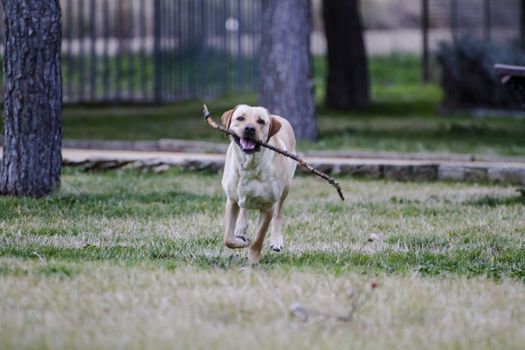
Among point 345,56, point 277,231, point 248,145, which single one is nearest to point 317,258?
point 277,231

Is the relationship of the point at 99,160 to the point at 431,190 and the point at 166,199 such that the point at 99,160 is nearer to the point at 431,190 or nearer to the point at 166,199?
the point at 166,199

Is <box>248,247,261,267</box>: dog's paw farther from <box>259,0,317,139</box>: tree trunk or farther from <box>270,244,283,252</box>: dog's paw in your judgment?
<box>259,0,317,139</box>: tree trunk

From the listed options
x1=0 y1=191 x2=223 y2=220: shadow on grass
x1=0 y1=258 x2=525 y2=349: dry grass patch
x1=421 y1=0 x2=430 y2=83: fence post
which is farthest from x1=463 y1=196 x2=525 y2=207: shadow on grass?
x1=421 y1=0 x2=430 y2=83: fence post

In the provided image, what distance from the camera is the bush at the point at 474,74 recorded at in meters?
18.3

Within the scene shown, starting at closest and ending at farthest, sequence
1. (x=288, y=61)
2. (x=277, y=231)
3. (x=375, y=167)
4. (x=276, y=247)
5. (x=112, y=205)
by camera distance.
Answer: (x=276, y=247)
(x=277, y=231)
(x=112, y=205)
(x=375, y=167)
(x=288, y=61)

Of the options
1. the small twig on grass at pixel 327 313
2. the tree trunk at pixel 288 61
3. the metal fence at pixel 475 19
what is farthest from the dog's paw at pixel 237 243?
the metal fence at pixel 475 19

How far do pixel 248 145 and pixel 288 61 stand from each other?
7481 mm

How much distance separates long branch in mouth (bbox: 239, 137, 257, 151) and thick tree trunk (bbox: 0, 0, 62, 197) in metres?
2.91

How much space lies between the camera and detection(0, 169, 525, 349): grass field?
12.8 feet

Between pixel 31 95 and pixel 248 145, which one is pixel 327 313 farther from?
pixel 31 95

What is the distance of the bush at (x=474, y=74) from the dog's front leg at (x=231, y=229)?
1307cm

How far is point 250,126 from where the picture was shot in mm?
5434

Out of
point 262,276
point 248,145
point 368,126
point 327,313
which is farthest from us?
point 368,126

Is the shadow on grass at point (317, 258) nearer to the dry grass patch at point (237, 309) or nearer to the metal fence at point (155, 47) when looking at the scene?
the dry grass patch at point (237, 309)
